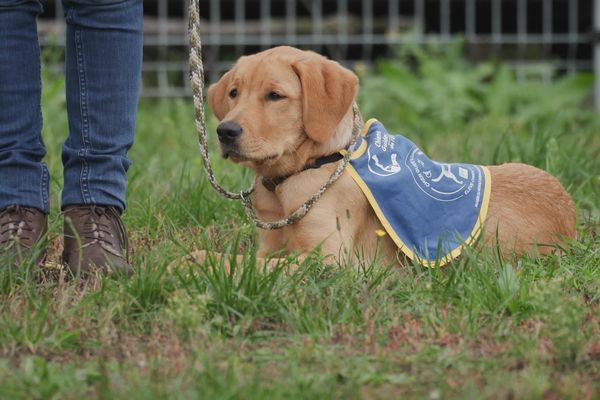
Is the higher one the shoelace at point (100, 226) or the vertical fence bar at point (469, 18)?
the vertical fence bar at point (469, 18)

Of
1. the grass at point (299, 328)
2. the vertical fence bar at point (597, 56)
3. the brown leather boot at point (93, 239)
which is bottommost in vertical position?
the grass at point (299, 328)

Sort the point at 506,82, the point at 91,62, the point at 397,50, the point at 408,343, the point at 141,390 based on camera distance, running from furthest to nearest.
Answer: the point at 397,50 < the point at 506,82 < the point at 91,62 < the point at 408,343 < the point at 141,390

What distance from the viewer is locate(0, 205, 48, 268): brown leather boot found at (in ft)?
11.1

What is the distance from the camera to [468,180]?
3.89 m

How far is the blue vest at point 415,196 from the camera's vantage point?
3.69m

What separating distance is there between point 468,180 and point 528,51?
5250 mm

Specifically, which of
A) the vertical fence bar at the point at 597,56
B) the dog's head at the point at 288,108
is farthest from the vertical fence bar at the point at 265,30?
the dog's head at the point at 288,108

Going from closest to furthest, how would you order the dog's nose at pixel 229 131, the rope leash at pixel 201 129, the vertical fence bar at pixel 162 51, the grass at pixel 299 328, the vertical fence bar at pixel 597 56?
the grass at pixel 299 328, the dog's nose at pixel 229 131, the rope leash at pixel 201 129, the vertical fence bar at pixel 597 56, the vertical fence bar at pixel 162 51

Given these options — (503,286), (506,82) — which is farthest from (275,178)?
(506,82)

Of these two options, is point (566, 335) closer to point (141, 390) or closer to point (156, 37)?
point (141, 390)

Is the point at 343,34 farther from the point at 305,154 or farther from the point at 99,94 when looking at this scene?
the point at 99,94

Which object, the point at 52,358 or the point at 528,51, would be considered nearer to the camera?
the point at 52,358

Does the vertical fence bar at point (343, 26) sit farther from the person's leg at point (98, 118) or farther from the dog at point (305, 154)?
the person's leg at point (98, 118)

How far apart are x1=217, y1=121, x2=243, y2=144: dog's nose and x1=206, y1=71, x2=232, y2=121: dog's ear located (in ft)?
1.13
